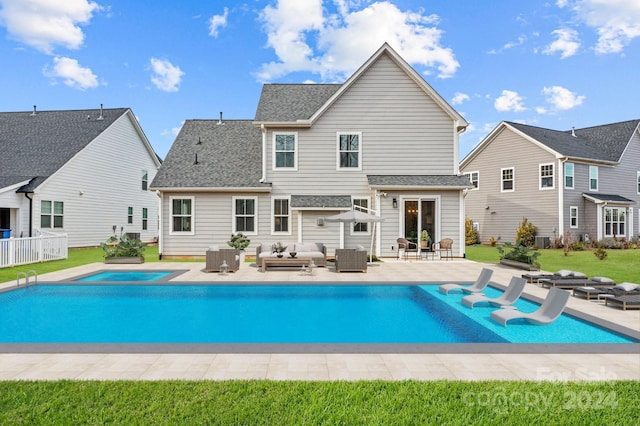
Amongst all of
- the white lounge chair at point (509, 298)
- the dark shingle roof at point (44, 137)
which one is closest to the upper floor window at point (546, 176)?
the white lounge chair at point (509, 298)

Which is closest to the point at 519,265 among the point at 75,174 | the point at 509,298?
the point at 509,298

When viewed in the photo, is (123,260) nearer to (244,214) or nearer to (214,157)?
(244,214)

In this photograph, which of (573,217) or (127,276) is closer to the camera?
(127,276)

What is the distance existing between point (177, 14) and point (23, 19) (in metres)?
12.7

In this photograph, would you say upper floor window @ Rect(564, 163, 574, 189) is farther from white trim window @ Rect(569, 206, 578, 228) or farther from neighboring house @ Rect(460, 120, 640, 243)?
white trim window @ Rect(569, 206, 578, 228)

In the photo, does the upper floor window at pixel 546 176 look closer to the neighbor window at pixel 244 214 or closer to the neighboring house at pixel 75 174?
the neighbor window at pixel 244 214

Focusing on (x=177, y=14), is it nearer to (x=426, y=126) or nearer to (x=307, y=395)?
(x=426, y=126)

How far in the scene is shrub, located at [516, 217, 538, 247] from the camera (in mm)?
25938

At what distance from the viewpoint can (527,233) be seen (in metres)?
Answer: 26.0

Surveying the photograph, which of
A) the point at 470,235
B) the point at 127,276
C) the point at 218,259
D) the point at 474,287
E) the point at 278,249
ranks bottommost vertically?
the point at 127,276

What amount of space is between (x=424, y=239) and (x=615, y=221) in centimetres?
1862

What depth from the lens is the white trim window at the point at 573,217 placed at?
1011 inches

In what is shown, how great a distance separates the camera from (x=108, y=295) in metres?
10.2

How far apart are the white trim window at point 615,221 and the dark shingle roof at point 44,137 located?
35299mm
